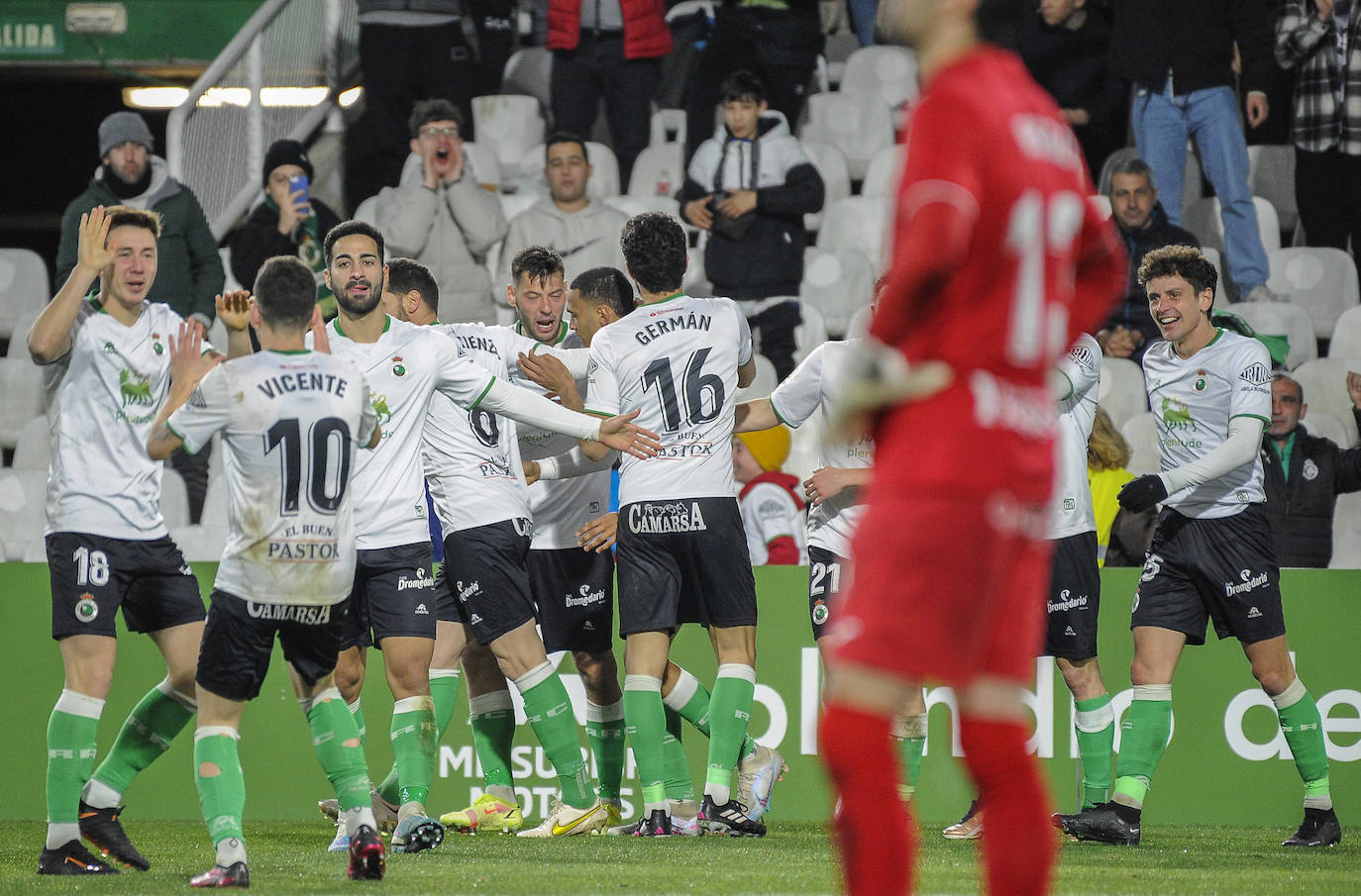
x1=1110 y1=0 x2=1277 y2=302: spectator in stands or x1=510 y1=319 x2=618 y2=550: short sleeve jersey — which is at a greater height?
x1=1110 y1=0 x2=1277 y2=302: spectator in stands

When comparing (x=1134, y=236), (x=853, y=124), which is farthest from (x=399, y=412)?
(x=853, y=124)

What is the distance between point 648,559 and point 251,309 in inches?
87.2

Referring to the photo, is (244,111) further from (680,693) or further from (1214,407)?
(1214,407)

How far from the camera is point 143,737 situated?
5.92 meters

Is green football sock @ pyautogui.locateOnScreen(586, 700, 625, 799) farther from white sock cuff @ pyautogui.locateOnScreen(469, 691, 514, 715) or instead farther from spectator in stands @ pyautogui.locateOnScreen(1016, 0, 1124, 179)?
spectator in stands @ pyautogui.locateOnScreen(1016, 0, 1124, 179)

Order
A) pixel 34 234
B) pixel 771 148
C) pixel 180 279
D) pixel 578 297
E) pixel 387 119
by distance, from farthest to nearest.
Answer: pixel 34 234
pixel 387 119
pixel 771 148
pixel 180 279
pixel 578 297

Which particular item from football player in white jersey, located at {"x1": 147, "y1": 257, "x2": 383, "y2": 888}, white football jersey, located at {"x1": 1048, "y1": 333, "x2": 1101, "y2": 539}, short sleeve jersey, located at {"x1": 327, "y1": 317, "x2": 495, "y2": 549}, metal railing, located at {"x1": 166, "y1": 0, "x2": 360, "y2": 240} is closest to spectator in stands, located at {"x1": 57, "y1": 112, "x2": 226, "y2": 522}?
metal railing, located at {"x1": 166, "y1": 0, "x2": 360, "y2": 240}

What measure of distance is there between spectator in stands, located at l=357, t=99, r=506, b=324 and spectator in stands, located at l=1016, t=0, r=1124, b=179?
4.34 metres

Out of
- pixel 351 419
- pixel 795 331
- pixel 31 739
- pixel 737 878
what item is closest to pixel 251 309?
pixel 351 419

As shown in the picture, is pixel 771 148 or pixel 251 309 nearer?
pixel 251 309

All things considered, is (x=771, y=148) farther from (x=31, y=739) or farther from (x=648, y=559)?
(x=31, y=739)

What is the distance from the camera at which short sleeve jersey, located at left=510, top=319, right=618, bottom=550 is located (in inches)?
303

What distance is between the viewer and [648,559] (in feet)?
23.0

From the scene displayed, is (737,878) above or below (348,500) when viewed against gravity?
below
